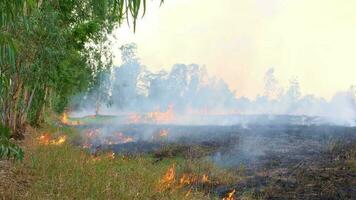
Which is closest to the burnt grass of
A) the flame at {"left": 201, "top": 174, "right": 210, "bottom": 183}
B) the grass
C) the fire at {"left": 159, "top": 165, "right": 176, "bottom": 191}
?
the flame at {"left": 201, "top": 174, "right": 210, "bottom": 183}

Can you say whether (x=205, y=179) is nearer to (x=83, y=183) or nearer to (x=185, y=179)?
(x=185, y=179)

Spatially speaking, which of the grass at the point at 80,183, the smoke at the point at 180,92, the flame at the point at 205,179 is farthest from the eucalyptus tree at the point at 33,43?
the smoke at the point at 180,92

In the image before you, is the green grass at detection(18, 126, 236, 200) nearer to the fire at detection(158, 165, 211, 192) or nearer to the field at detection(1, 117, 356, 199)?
the field at detection(1, 117, 356, 199)

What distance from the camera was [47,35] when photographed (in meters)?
13.9

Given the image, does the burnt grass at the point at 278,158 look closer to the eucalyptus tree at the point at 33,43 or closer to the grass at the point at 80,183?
the grass at the point at 80,183

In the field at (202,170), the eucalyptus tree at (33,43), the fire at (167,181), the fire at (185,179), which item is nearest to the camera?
the eucalyptus tree at (33,43)

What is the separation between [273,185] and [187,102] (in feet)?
347

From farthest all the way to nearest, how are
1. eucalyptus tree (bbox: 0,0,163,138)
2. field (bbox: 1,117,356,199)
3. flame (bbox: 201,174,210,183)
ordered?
1. flame (bbox: 201,174,210,183)
2. field (bbox: 1,117,356,199)
3. eucalyptus tree (bbox: 0,0,163,138)

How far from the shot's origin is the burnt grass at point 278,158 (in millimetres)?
12609

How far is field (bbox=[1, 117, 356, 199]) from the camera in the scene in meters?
8.86

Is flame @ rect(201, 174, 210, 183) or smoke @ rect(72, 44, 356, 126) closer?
flame @ rect(201, 174, 210, 183)

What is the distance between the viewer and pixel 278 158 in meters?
18.3

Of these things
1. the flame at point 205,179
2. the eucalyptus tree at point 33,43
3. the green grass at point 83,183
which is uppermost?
the eucalyptus tree at point 33,43

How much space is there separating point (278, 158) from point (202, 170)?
15.1 ft
